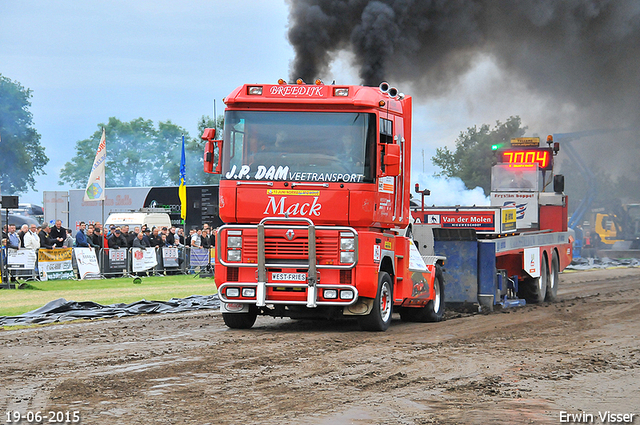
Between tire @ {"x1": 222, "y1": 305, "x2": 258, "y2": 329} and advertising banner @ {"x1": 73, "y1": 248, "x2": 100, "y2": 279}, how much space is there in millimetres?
13094

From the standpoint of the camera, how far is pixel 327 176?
11656 millimetres

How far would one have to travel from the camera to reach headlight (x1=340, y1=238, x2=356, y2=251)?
11.6 m

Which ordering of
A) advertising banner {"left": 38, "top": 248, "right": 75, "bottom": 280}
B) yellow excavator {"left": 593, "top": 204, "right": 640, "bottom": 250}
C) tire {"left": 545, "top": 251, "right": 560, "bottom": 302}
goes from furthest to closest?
yellow excavator {"left": 593, "top": 204, "right": 640, "bottom": 250}, advertising banner {"left": 38, "top": 248, "right": 75, "bottom": 280}, tire {"left": 545, "top": 251, "right": 560, "bottom": 302}

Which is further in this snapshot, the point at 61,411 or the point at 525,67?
the point at 525,67

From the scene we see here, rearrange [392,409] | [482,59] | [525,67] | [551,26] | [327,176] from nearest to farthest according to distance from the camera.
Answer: [392,409] → [327,176] → [482,59] → [551,26] → [525,67]

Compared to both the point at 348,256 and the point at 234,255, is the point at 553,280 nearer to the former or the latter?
the point at 348,256

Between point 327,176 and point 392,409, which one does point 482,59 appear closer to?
point 327,176

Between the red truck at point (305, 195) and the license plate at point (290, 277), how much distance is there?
1 centimetres

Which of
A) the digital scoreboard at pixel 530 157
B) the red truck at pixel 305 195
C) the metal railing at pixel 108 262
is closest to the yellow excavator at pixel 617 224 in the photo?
the metal railing at pixel 108 262

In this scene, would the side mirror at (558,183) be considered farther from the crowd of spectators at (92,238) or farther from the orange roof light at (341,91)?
the crowd of spectators at (92,238)

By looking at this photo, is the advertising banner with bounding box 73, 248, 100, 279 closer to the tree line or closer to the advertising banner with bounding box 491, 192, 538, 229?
the advertising banner with bounding box 491, 192, 538, 229

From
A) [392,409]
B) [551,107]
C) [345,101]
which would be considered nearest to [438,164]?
[551,107]

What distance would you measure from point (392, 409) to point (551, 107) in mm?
25789

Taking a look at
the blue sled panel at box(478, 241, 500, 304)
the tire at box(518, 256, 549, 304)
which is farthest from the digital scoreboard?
the blue sled panel at box(478, 241, 500, 304)
